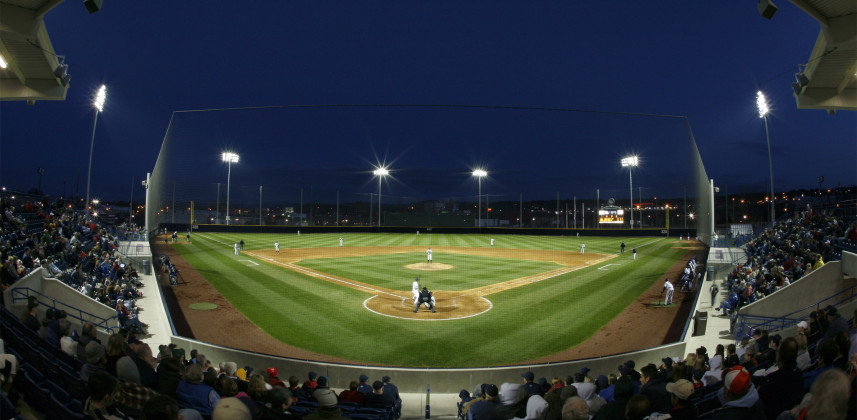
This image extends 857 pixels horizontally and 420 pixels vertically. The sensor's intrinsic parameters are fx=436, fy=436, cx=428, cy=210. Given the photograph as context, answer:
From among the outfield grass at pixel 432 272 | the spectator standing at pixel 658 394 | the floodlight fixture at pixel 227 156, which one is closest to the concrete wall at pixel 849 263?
the spectator standing at pixel 658 394

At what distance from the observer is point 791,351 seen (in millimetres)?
3695

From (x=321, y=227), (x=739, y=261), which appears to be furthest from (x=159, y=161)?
(x=739, y=261)

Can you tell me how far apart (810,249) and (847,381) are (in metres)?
15.5

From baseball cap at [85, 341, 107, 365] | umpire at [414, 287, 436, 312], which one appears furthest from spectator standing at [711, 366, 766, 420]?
umpire at [414, 287, 436, 312]

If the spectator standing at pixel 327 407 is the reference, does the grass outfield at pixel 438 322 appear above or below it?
below

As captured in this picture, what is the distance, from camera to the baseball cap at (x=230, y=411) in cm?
274

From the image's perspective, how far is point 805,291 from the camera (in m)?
11.5

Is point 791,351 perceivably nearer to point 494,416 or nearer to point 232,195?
point 494,416

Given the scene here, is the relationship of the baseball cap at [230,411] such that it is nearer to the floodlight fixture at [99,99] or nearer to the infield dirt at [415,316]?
the infield dirt at [415,316]

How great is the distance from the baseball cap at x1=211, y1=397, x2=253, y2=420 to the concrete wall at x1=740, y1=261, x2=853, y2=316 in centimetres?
1375

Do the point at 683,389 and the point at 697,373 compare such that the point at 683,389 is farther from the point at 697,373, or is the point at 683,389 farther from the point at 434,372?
the point at 434,372

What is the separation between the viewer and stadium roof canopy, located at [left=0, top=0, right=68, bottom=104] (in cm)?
800

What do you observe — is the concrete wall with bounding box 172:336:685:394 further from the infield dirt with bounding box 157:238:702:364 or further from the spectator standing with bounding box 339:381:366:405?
the spectator standing with bounding box 339:381:366:405

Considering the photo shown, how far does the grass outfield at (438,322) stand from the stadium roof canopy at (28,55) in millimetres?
8609
